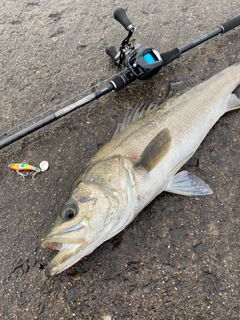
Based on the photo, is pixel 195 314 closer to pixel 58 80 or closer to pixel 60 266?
pixel 60 266

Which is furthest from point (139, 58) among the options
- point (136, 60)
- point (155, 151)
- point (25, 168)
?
point (25, 168)

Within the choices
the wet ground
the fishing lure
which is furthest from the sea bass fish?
the fishing lure

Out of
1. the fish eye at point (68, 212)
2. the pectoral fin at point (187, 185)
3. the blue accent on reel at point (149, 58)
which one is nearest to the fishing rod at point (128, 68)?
the blue accent on reel at point (149, 58)

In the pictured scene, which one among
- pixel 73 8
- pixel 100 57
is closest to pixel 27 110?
pixel 100 57

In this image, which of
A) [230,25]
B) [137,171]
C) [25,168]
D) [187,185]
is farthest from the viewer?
[230,25]

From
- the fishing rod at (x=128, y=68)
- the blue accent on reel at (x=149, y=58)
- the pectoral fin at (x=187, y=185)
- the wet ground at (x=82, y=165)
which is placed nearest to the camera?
the wet ground at (x=82, y=165)

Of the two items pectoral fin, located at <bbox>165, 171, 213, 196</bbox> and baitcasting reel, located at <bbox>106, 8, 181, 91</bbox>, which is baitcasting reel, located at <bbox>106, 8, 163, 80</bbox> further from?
pectoral fin, located at <bbox>165, 171, 213, 196</bbox>

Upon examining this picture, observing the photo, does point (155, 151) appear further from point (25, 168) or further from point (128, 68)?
point (25, 168)

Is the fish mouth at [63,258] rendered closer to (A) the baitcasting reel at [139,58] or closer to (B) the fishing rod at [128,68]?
(B) the fishing rod at [128,68]
